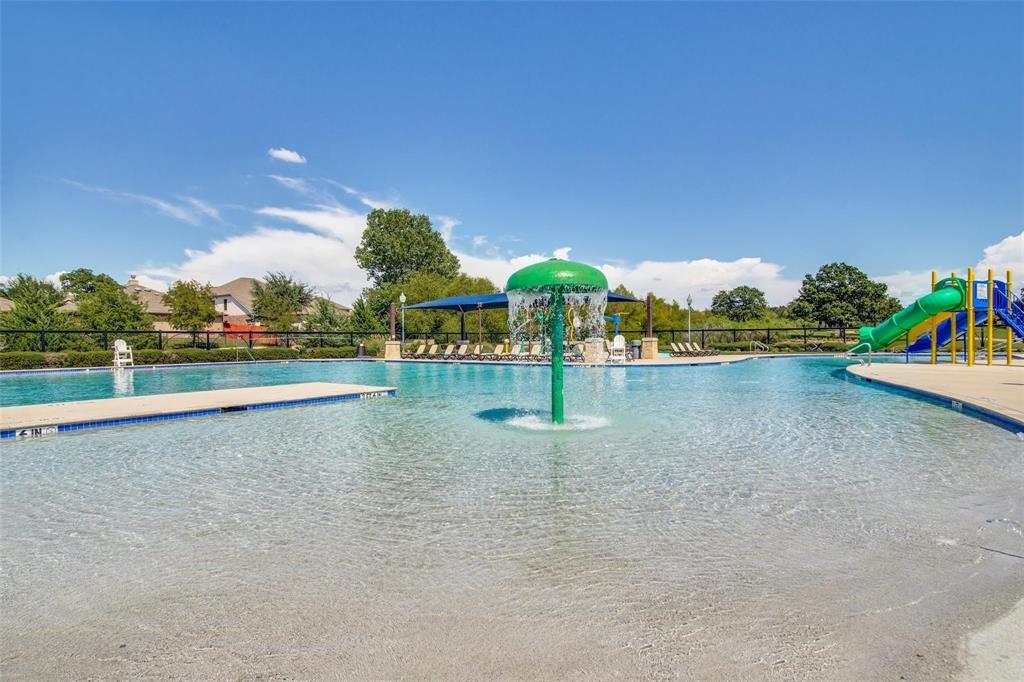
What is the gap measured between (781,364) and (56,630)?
22827 millimetres

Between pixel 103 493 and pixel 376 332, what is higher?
pixel 376 332

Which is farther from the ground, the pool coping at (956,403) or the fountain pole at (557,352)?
the fountain pole at (557,352)

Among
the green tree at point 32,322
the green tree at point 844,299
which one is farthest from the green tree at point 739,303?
the green tree at point 32,322

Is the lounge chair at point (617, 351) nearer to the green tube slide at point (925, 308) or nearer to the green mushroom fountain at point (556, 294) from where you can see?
the green tube slide at point (925, 308)

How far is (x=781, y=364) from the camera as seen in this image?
21000 mm

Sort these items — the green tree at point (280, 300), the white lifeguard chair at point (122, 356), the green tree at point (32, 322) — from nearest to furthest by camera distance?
1. the white lifeguard chair at point (122, 356)
2. the green tree at point (32, 322)
3. the green tree at point (280, 300)

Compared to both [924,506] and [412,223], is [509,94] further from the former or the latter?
[412,223]

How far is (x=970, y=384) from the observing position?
11.8 metres

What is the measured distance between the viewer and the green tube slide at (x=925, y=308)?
16.9 m

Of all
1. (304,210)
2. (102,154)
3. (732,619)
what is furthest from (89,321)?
(732,619)

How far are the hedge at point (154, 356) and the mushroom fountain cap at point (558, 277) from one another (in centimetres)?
2071

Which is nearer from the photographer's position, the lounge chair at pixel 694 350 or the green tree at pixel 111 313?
the lounge chair at pixel 694 350

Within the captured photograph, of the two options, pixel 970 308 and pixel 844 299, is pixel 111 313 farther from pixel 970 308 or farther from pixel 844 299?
pixel 844 299

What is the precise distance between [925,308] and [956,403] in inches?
411
